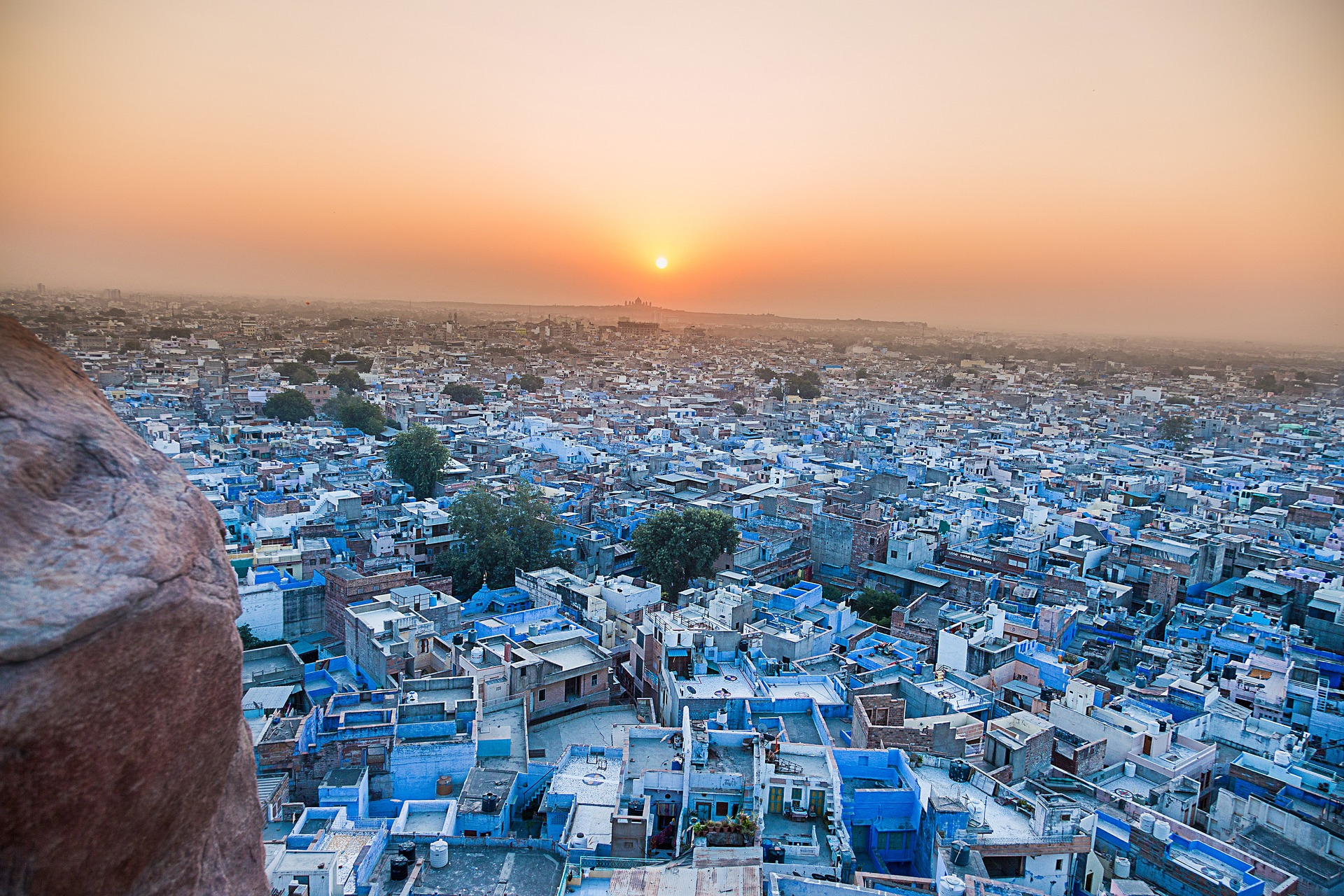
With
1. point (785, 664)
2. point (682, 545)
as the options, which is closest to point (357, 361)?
point (682, 545)

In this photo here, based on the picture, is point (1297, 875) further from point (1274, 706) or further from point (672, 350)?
point (672, 350)

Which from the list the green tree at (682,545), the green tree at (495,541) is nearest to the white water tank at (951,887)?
the green tree at (682,545)

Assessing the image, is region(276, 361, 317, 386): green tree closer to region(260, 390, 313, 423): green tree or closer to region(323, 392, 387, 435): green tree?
region(260, 390, 313, 423): green tree

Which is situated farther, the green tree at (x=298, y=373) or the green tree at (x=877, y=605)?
the green tree at (x=298, y=373)

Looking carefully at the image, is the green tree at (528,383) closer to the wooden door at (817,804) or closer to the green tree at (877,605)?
the green tree at (877,605)

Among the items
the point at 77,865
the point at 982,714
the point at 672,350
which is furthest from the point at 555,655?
the point at 672,350

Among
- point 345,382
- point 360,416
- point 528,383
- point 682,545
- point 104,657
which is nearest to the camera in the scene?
point 104,657

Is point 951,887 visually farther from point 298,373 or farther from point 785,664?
point 298,373
